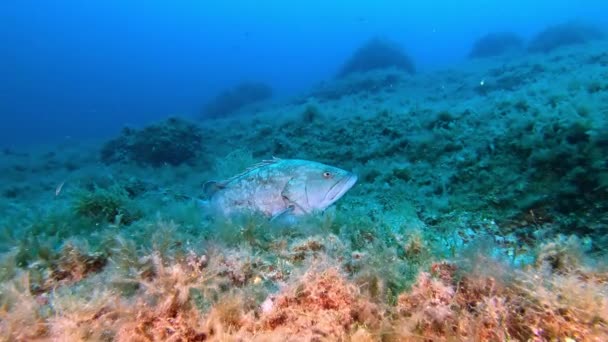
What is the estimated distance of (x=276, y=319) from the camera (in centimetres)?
209

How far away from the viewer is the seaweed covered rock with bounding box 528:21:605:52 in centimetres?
2206

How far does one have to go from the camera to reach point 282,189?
12.5 ft

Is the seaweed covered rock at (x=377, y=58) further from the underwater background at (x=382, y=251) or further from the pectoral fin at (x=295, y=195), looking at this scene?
the pectoral fin at (x=295, y=195)

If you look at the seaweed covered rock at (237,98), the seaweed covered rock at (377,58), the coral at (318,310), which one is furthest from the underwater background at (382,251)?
the seaweed covered rock at (237,98)

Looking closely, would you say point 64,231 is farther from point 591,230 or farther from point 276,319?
point 591,230

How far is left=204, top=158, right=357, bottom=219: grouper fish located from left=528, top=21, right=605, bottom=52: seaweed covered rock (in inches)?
969

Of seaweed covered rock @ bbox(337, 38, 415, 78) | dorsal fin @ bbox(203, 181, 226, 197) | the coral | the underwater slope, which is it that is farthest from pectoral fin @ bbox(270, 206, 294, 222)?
seaweed covered rock @ bbox(337, 38, 415, 78)

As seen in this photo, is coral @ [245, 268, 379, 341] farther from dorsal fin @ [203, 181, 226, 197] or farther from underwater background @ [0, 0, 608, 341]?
dorsal fin @ [203, 181, 226, 197]

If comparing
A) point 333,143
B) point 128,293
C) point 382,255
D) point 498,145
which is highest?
point 128,293

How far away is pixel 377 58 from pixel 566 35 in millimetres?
13511

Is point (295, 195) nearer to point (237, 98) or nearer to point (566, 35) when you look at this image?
point (566, 35)

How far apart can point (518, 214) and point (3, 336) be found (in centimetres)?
455

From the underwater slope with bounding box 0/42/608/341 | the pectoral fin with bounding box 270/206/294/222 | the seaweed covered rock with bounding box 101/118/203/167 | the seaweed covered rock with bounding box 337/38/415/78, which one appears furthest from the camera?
the seaweed covered rock with bounding box 337/38/415/78

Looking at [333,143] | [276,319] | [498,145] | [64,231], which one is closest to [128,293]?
[276,319]
